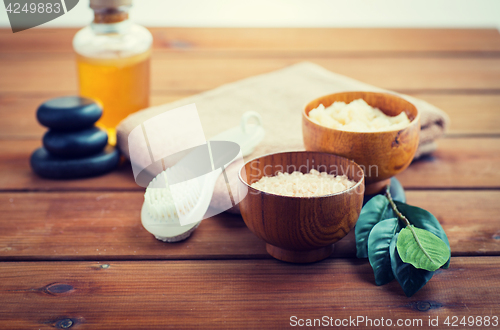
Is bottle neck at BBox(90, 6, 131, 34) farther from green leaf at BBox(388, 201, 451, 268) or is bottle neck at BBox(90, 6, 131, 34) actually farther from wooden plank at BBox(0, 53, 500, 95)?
green leaf at BBox(388, 201, 451, 268)

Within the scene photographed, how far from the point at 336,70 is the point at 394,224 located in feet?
2.10

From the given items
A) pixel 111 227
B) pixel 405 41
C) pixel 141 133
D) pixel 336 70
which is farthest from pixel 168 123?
pixel 405 41

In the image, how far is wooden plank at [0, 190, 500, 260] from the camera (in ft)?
1.60

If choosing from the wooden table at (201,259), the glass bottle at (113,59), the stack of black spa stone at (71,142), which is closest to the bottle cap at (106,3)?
the glass bottle at (113,59)

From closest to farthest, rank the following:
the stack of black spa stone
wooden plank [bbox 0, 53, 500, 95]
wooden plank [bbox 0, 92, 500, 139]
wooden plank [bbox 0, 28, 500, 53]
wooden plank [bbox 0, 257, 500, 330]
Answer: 1. wooden plank [bbox 0, 257, 500, 330]
2. the stack of black spa stone
3. wooden plank [bbox 0, 92, 500, 139]
4. wooden plank [bbox 0, 53, 500, 95]
5. wooden plank [bbox 0, 28, 500, 53]

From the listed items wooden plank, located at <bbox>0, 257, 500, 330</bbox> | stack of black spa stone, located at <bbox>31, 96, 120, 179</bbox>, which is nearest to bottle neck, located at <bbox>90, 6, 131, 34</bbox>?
stack of black spa stone, located at <bbox>31, 96, 120, 179</bbox>

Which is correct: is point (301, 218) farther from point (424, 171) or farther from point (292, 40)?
point (292, 40)

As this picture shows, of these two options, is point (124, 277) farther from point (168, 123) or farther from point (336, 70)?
point (336, 70)

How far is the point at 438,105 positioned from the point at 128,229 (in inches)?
24.1

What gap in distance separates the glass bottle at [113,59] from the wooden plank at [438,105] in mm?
141

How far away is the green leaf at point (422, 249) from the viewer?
41 cm

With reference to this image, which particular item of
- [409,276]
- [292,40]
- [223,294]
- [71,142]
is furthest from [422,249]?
[292,40]

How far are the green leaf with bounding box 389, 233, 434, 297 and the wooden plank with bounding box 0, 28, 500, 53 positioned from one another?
0.85m

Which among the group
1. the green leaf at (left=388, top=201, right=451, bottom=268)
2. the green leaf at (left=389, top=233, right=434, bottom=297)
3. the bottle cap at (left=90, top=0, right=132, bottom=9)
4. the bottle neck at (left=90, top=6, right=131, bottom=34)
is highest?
the bottle cap at (left=90, top=0, right=132, bottom=9)
